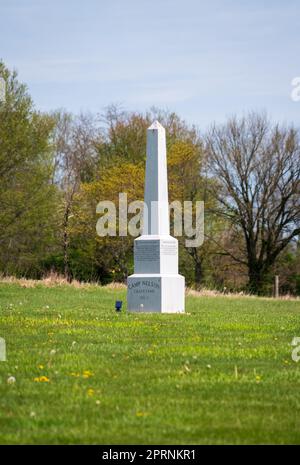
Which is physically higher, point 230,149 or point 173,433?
point 230,149

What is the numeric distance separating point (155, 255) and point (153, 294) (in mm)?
1024

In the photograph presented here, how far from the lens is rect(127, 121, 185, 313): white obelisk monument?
21.2m

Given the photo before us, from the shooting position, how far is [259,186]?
5234cm

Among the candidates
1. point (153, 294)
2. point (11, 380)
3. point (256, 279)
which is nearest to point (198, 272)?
point (256, 279)

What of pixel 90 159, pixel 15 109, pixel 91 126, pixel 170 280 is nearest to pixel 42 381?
pixel 170 280

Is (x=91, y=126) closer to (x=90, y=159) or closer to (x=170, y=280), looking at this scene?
(x=90, y=159)

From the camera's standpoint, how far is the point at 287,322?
1812 cm

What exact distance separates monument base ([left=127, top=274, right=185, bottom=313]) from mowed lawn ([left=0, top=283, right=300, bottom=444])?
494cm

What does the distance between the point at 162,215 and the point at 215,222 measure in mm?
32214

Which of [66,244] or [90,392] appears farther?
[66,244]

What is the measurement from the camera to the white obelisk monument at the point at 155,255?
21.2m

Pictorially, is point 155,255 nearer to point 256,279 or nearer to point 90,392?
point 90,392

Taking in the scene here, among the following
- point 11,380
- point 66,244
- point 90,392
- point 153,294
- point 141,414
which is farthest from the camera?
point 66,244

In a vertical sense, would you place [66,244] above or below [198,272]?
above
